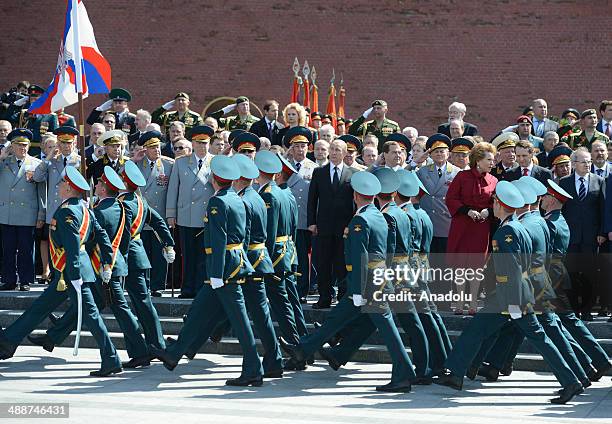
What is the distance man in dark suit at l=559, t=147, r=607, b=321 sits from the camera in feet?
38.3

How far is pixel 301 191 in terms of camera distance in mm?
12625

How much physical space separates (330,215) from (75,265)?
9.89 feet

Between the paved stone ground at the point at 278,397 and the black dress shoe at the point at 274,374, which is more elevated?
the black dress shoe at the point at 274,374

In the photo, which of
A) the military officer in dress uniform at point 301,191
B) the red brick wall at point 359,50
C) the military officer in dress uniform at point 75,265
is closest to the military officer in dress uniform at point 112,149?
the military officer in dress uniform at point 301,191

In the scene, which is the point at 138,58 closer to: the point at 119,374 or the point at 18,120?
the point at 18,120

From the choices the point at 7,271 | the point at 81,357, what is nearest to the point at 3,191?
the point at 7,271

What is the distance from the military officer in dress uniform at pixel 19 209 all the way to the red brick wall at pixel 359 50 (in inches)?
410

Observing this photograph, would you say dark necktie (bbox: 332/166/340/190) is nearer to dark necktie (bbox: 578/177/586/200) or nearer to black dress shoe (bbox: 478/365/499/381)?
dark necktie (bbox: 578/177/586/200)

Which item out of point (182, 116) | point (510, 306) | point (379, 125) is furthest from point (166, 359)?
point (182, 116)

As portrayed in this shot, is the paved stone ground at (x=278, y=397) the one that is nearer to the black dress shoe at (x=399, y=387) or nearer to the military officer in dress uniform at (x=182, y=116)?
the black dress shoe at (x=399, y=387)

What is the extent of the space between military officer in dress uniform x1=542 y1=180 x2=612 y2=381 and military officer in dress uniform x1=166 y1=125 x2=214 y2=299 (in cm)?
408

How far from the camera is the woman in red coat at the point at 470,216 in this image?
11500mm

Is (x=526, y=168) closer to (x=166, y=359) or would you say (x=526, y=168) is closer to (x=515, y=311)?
(x=515, y=311)

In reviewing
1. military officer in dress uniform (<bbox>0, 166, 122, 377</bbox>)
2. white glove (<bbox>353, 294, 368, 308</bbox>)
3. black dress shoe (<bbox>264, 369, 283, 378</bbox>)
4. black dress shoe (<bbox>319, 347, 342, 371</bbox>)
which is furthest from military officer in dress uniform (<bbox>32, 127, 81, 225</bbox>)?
white glove (<bbox>353, 294, 368, 308</bbox>)
